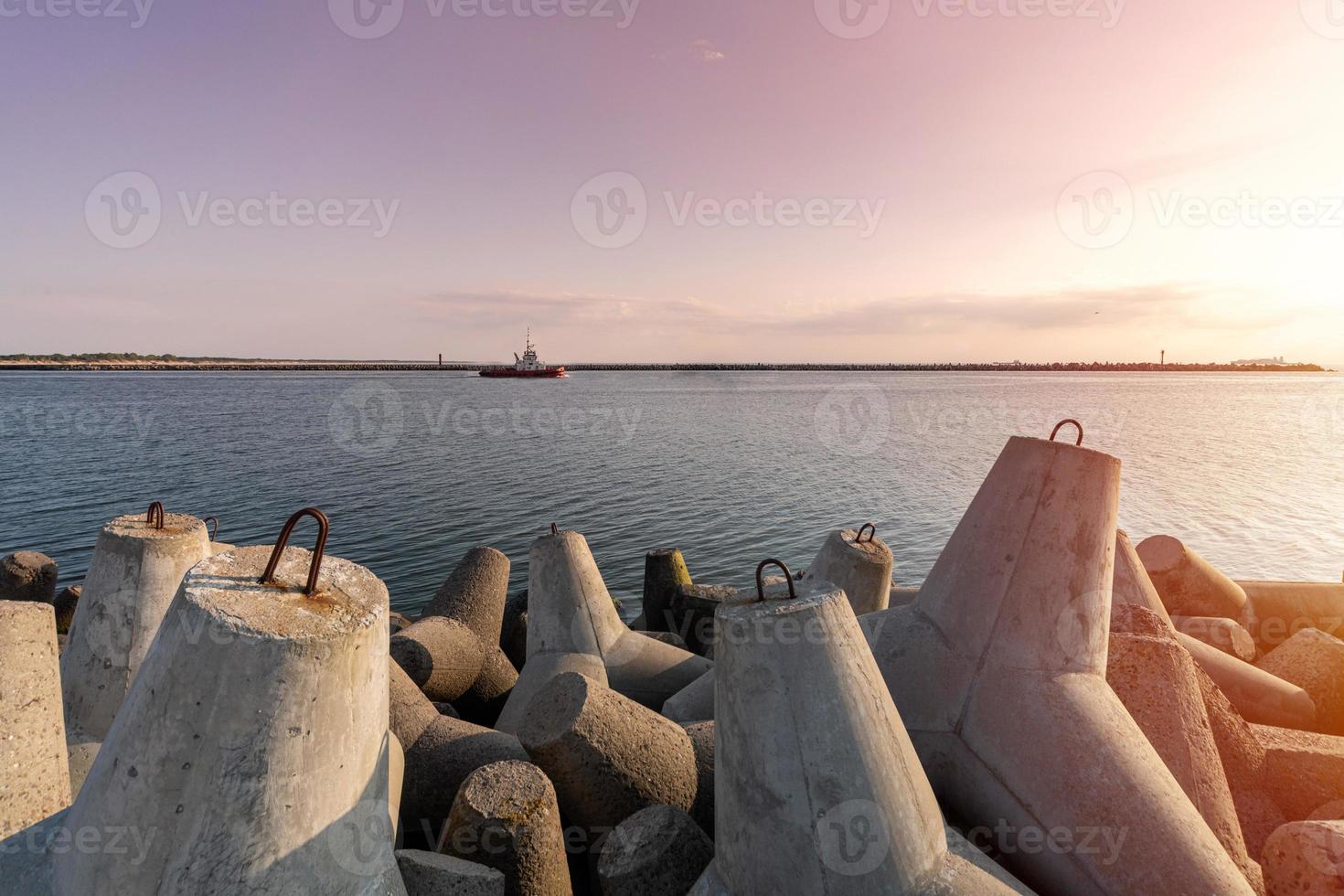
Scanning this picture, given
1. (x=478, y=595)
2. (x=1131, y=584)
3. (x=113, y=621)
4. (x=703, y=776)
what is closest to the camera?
(x=113, y=621)

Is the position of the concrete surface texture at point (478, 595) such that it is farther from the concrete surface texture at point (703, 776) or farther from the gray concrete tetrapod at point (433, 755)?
the concrete surface texture at point (703, 776)

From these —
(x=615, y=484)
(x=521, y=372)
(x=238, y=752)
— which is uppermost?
(x=521, y=372)

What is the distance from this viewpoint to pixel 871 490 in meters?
24.5

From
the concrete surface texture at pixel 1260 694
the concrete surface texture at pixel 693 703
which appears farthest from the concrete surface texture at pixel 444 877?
the concrete surface texture at pixel 1260 694

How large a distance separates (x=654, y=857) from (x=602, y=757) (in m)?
0.73

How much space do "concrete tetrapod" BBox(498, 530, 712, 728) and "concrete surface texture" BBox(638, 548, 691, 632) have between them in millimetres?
3521

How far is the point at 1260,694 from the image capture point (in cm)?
627

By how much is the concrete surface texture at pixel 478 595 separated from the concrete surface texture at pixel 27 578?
6697 mm

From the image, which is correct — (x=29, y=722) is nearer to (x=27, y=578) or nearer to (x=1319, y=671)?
(x=1319, y=671)

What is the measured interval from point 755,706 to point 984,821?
71.8 inches

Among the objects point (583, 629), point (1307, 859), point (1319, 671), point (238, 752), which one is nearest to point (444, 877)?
point (238, 752)

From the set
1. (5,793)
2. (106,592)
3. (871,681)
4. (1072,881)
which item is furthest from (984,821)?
(106,592)

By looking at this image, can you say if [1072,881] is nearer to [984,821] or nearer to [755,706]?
[984,821]

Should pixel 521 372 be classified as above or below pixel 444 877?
above
